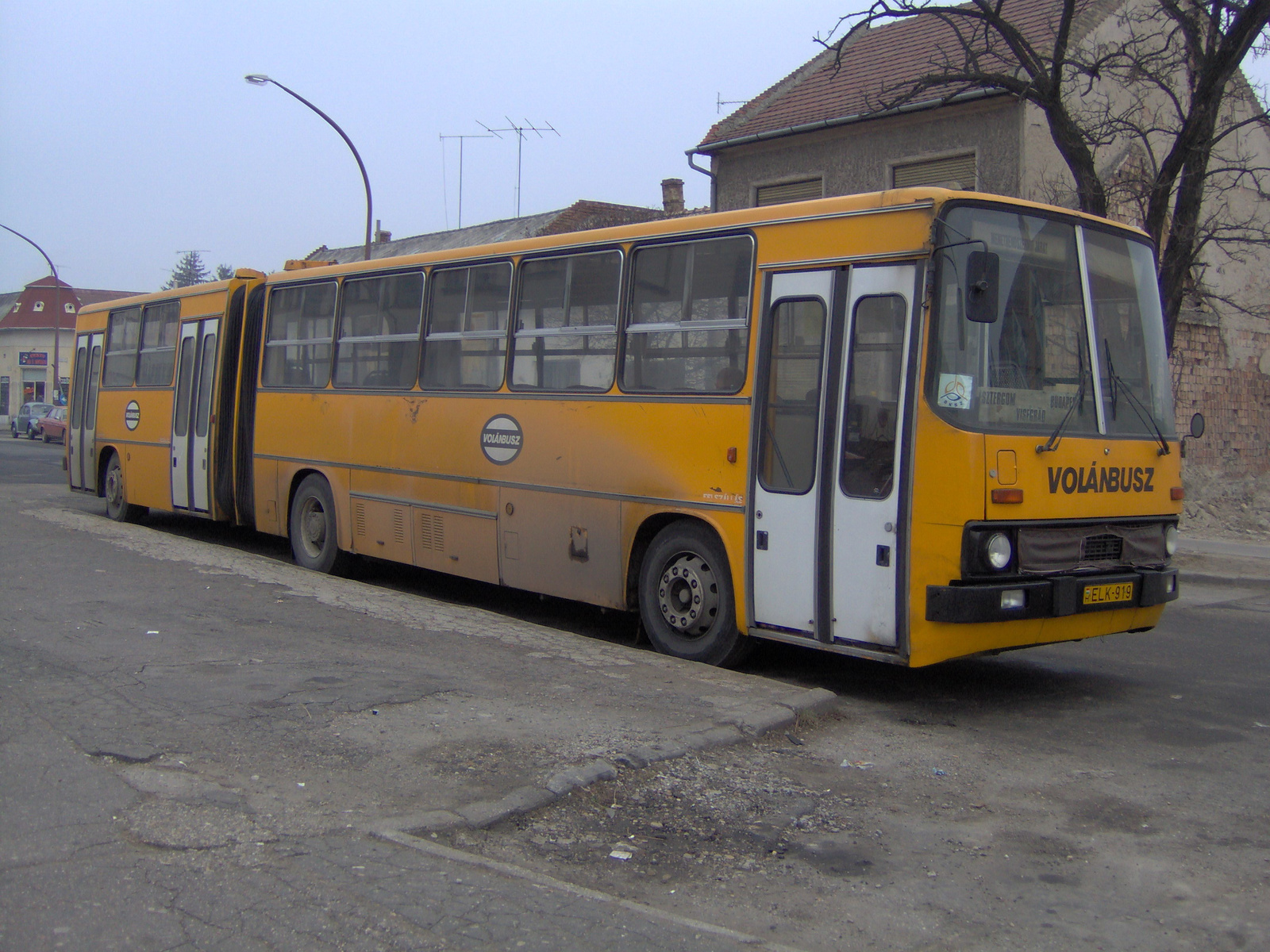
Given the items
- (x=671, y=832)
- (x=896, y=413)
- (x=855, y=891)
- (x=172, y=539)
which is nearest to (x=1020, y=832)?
(x=855, y=891)

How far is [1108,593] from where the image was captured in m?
6.86

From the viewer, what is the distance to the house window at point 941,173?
19859 millimetres

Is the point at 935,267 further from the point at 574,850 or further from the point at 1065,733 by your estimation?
the point at 574,850

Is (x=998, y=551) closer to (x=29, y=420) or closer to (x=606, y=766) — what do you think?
(x=606, y=766)

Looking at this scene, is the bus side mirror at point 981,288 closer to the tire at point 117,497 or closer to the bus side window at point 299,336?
the bus side window at point 299,336

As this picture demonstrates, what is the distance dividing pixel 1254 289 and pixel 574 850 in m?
23.3

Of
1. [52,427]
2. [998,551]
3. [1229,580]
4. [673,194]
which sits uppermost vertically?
[673,194]

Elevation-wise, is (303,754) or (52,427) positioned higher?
(52,427)

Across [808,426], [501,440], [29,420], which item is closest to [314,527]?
[501,440]

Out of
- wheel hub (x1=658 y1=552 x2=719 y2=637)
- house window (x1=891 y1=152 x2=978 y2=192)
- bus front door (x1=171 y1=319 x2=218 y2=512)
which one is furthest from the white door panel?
house window (x1=891 y1=152 x2=978 y2=192)

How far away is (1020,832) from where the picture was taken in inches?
192

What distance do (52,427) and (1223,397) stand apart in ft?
140

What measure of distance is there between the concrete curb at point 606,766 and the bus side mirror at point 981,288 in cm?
229

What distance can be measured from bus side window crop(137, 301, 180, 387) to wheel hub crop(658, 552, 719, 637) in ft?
29.4
